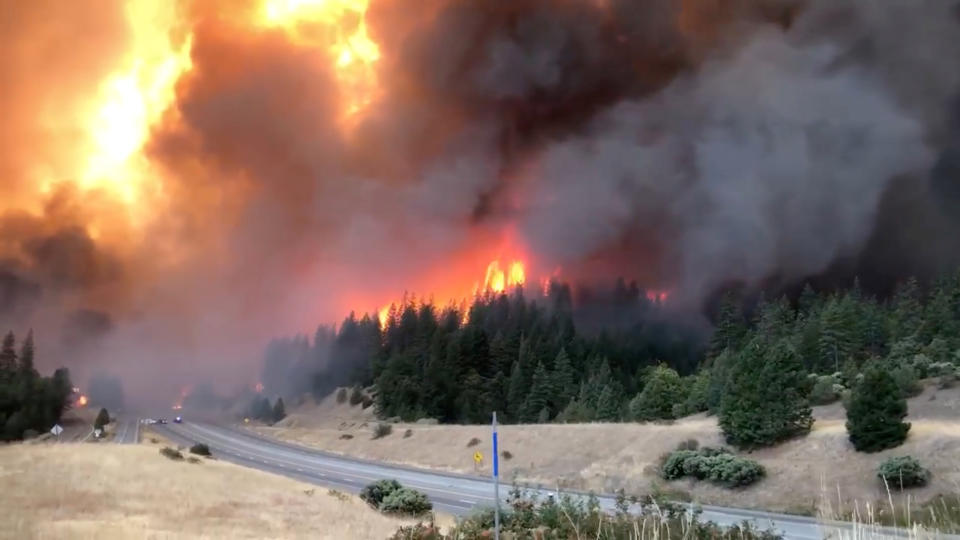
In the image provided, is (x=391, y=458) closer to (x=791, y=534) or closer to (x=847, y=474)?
(x=847, y=474)

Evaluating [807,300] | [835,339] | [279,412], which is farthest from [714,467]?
[279,412]

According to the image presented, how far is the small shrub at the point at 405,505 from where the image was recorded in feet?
102

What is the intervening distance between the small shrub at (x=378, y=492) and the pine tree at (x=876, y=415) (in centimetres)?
2711

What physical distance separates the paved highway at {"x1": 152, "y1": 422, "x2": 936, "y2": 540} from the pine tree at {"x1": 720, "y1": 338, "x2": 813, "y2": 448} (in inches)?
520

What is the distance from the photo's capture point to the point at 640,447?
5394 centimetres

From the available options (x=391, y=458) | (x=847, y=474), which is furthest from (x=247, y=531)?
(x=391, y=458)

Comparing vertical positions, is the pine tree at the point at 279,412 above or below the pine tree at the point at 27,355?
below

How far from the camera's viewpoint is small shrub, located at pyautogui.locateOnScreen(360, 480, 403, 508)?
1332 inches

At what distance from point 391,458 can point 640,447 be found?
27566 mm

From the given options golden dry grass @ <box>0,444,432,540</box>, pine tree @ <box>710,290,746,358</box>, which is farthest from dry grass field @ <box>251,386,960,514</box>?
pine tree @ <box>710,290,746,358</box>

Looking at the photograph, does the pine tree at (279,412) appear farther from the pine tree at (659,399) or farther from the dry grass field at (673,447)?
the pine tree at (659,399)

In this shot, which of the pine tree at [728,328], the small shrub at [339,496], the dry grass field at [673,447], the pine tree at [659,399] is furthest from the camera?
the pine tree at [728,328]

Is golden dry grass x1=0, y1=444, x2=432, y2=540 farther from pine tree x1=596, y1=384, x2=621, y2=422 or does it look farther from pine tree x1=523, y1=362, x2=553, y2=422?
pine tree x1=523, y1=362, x2=553, y2=422

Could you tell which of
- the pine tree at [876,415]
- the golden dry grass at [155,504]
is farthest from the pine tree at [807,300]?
the golden dry grass at [155,504]
